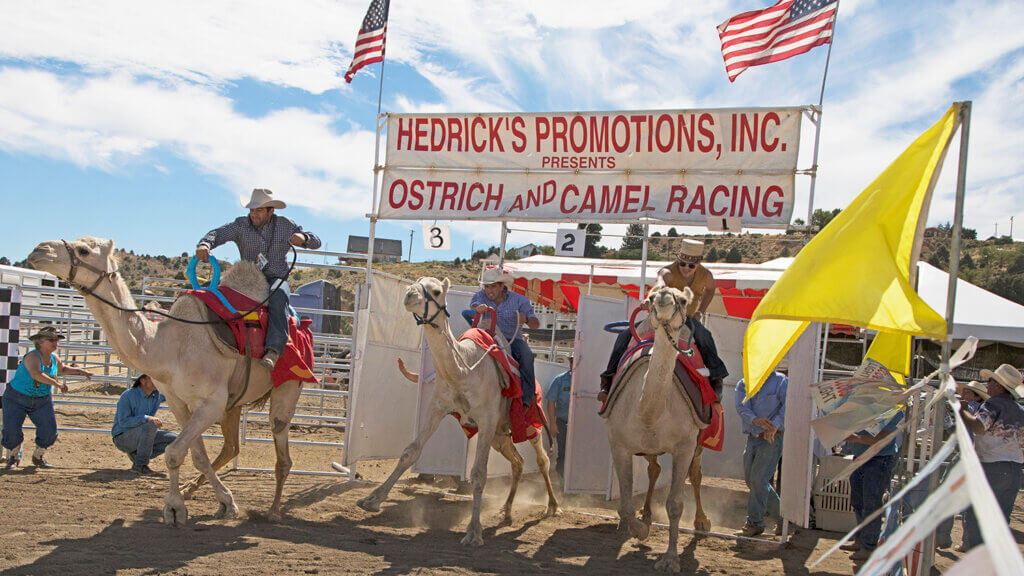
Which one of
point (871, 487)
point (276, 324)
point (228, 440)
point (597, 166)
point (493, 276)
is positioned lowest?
point (228, 440)

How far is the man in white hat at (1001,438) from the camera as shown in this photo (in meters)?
7.14

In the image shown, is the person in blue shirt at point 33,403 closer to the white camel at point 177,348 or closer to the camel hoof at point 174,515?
the white camel at point 177,348

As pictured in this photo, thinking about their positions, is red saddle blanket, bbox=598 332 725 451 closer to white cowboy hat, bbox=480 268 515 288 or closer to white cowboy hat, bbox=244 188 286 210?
white cowboy hat, bbox=480 268 515 288

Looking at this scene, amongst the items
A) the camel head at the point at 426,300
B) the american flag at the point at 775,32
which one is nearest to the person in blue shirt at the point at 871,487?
the camel head at the point at 426,300

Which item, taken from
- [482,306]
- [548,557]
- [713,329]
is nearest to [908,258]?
[548,557]

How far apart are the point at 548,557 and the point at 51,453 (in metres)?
7.49

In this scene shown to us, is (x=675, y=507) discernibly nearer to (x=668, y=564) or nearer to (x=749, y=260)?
(x=668, y=564)

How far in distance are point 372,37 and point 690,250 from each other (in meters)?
5.19

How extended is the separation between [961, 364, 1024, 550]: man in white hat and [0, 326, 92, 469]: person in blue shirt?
10094mm

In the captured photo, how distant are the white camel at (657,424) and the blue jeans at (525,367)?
42.0 inches

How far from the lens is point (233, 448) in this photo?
846 centimetres

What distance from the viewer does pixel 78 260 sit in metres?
6.34

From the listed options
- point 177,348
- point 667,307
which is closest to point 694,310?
point 667,307

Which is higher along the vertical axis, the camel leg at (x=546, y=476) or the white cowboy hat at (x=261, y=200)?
the white cowboy hat at (x=261, y=200)
